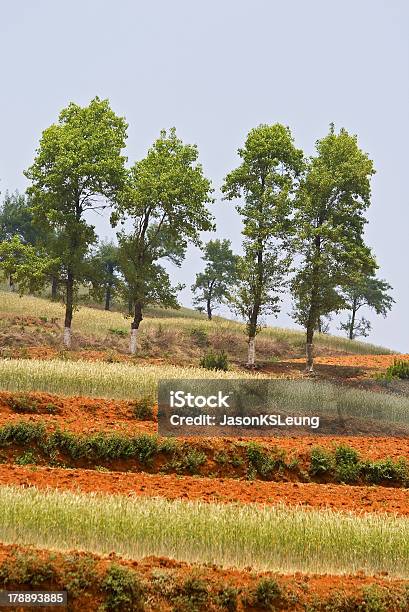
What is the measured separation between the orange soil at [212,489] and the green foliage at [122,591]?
4717mm

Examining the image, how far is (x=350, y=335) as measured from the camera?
250ft

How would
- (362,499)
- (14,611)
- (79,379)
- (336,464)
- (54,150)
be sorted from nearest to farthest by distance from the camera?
(14,611) → (362,499) → (336,464) → (79,379) → (54,150)

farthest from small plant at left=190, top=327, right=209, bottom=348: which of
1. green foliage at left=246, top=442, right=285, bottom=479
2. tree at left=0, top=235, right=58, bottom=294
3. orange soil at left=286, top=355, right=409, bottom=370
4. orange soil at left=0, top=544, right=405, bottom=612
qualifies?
orange soil at left=0, top=544, right=405, bottom=612

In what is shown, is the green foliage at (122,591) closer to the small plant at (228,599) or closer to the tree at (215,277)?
the small plant at (228,599)

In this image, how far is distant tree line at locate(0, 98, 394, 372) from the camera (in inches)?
1704

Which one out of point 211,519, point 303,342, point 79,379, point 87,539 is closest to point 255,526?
point 211,519

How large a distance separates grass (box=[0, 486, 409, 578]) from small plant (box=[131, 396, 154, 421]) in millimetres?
10473

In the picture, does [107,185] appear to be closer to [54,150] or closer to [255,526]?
[54,150]

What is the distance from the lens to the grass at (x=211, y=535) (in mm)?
13508

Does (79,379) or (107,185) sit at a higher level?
(107,185)

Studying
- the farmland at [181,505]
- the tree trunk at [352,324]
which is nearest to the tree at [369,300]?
the tree trunk at [352,324]

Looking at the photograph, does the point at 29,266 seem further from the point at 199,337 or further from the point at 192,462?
the point at 192,462

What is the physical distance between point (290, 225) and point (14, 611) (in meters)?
35.8

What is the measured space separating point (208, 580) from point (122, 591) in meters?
1.26
